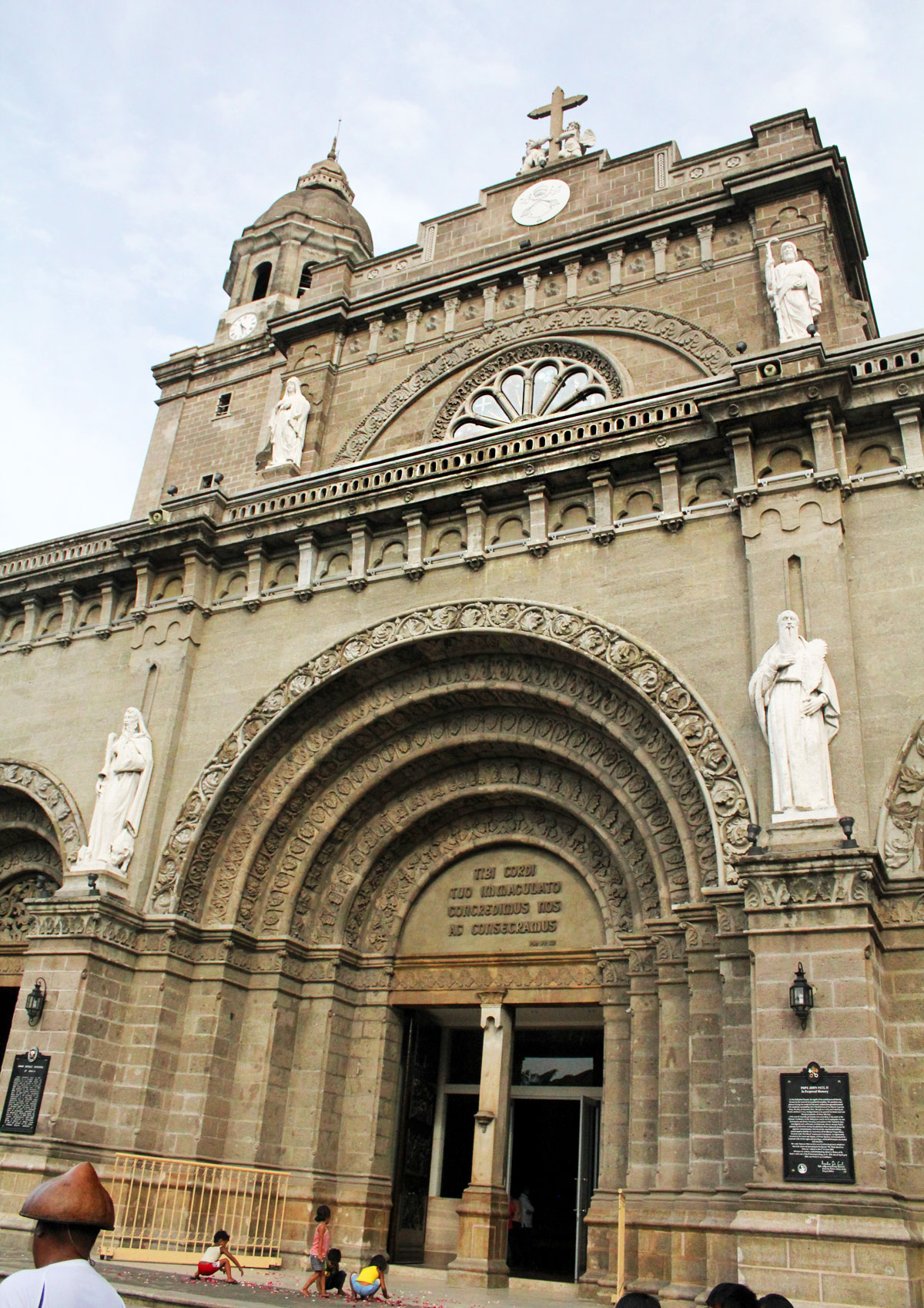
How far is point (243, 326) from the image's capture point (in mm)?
32000

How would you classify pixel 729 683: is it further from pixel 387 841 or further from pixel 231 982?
pixel 231 982

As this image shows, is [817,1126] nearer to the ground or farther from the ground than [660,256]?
nearer to the ground

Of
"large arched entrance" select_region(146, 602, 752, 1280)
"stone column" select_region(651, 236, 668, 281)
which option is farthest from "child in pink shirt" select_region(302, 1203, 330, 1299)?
"stone column" select_region(651, 236, 668, 281)

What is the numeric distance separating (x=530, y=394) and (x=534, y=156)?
6854mm

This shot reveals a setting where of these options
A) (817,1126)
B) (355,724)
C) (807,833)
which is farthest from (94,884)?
(817,1126)

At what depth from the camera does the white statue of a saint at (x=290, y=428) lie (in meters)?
22.7

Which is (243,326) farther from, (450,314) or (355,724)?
(355,724)

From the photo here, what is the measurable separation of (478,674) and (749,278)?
32.0 ft

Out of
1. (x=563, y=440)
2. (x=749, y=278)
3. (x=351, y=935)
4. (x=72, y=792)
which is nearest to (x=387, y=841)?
(x=351, y=935)

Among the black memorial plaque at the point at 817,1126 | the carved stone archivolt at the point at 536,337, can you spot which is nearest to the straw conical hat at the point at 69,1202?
the black memorial plaque at the point at 817,1126

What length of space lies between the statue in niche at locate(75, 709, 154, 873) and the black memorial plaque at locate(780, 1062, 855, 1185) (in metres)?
10.4

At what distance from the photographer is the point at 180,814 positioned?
17328mm

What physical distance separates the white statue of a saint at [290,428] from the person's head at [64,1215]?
1978 cm

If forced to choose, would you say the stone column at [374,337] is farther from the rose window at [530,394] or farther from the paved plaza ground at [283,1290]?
the paved plaza ground at [283,1290]
